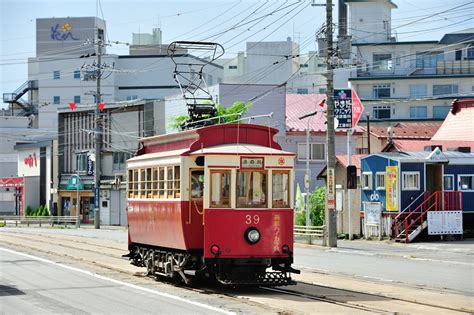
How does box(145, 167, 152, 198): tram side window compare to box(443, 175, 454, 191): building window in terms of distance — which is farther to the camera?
box(443, 175, 454, 191): building window

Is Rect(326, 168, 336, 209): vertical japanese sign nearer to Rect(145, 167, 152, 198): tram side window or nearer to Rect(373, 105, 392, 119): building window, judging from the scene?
Rect(145, 167, 152, 198): tram side window

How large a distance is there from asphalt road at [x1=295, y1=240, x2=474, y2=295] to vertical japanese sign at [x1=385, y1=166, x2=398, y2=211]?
85.2 inches

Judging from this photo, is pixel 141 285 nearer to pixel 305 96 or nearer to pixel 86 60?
pixel 305 96

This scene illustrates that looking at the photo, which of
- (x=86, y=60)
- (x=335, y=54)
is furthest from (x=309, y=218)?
(x=86, y=60)

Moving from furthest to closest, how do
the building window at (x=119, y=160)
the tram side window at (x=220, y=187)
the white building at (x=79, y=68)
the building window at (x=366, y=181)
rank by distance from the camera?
the white building at (x=79, y=68) < the building window at (x=119, y=160) < the building window at (x=366, y=181) < the tram side window at (x=220, y=187)

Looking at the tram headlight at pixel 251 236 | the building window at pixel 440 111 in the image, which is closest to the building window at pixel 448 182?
the tram headlight at pixel 251 236

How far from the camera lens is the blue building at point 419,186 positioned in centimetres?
4328

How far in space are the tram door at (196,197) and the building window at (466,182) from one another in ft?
89.7

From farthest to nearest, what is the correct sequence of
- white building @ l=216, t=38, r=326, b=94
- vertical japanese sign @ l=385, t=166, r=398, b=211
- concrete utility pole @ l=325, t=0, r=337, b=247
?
white building @ l=216, t=38, r=326, b=94, vertical japanese sign @ l=385, t=166, r=398, b=211, concrete utility pole @ l=325, t=0, r=337, b=247

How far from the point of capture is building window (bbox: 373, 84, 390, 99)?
281 ft

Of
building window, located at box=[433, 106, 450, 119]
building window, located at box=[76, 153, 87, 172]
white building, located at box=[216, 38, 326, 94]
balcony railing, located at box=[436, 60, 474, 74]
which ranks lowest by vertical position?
building window, located at box=[76, 153, 87, 172]

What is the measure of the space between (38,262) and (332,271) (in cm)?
956

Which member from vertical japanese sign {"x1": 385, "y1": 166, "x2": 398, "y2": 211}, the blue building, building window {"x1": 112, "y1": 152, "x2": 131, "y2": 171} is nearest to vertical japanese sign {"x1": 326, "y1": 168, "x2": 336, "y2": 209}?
the blue building

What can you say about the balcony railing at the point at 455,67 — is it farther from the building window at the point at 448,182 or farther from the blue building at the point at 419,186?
the building window at the point at 448,182
